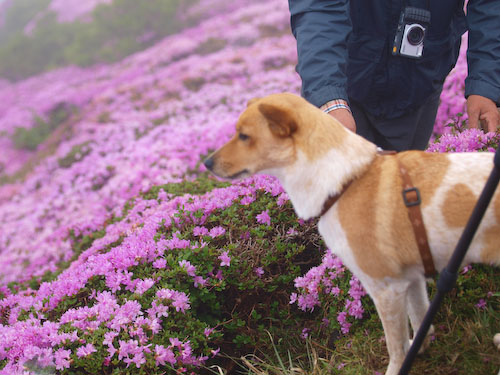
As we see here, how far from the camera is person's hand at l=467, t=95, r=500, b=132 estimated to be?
11.1ft

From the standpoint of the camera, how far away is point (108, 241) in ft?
14.5

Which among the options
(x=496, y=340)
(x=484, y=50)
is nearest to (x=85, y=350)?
(x=496, y=340)

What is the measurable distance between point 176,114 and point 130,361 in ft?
26.3

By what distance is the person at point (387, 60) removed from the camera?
10.3 feet

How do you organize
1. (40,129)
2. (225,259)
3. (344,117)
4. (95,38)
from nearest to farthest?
1. (344,117)
2. (225,259)
3. (40,129)
4. (95,38)

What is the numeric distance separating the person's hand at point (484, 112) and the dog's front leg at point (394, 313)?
6.22 ft

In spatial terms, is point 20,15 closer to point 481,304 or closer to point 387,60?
point 387,60

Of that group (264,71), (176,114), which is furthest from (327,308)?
(264,71)

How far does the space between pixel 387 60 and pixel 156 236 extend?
2.53 m

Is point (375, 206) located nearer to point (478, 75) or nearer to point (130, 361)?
point (130, 361)

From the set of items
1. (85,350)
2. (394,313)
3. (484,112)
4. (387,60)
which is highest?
(387,60)

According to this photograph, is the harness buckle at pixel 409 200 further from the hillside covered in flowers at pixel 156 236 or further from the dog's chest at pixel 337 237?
the hillside covered in flowers at pixel 156 236

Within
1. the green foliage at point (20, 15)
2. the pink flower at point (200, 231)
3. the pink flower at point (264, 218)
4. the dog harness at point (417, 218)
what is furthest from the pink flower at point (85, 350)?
the green foliage at point (20, 15)

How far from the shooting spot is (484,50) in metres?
3.49
